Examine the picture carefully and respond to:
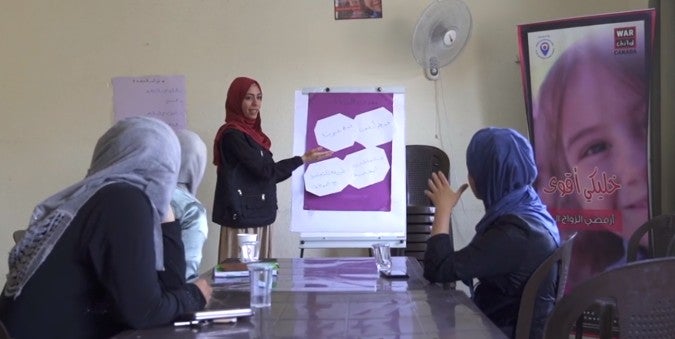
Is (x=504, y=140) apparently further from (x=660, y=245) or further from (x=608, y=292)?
(x=660, y=245)

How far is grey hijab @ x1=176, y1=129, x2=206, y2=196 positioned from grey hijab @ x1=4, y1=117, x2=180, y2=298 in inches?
28.9

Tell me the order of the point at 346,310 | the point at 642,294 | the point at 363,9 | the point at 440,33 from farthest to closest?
the point at 363,9
the point at 440,33
the point at 346,310
the point at 642,294

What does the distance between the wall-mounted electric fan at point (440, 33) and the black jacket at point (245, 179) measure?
118cm

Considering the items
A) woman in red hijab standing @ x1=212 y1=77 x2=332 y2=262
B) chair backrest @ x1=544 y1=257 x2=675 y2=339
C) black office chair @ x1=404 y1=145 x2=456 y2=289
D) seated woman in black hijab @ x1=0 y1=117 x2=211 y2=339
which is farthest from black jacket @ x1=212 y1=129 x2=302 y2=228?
chair backrest @ x1=544 y1=257 x2=675 y2=339

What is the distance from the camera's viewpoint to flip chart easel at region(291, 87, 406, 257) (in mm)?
3215

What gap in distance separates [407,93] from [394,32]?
1.28 feet

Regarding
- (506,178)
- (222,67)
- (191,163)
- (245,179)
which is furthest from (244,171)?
(506,178)

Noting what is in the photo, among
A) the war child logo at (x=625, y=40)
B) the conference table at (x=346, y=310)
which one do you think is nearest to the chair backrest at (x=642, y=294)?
the conference table at (x=346, y=310)

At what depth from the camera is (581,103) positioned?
11.3ft

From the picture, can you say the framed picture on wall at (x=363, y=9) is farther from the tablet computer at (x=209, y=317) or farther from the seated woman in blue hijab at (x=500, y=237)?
the tablet computer at (x=209, y=317)

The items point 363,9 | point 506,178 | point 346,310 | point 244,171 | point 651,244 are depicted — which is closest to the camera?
point 346,310

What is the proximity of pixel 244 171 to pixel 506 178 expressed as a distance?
1.64 metres

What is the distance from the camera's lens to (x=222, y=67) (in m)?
4.12

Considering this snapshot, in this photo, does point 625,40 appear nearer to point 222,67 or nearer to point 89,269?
point 222,67
